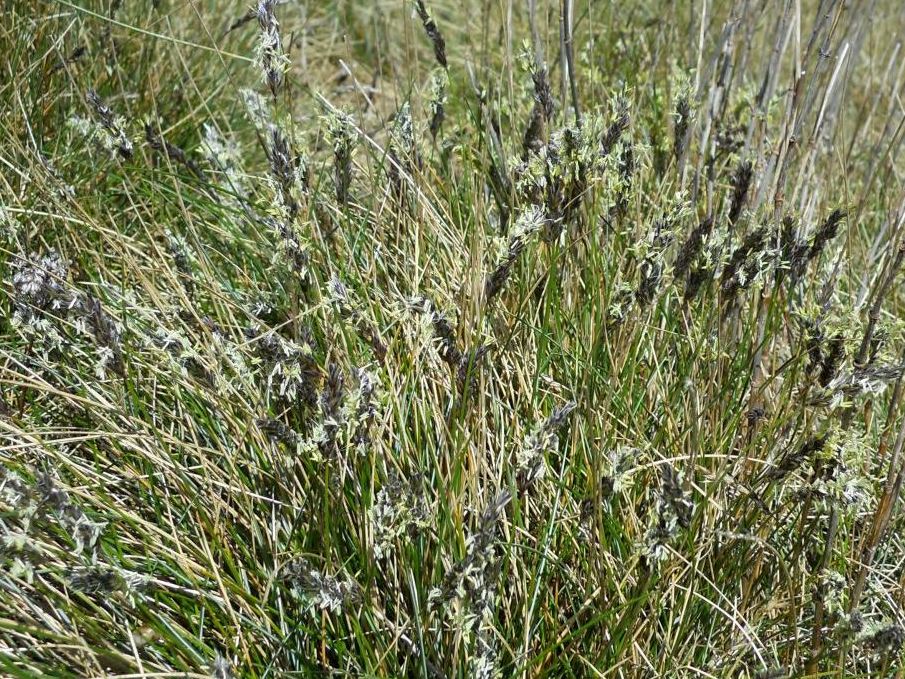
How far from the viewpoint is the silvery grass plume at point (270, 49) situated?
1.54 metres

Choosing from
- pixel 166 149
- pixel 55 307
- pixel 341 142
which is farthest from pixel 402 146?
pixel 55 307

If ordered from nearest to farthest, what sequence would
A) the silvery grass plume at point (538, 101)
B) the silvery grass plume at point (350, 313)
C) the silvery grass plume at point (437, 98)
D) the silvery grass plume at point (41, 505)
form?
the silvery grass plume at point (41, 505), the silvery grass plume at point (350, 313), the silvery grass plume at point (538, 101), the silvery grass plume at point (437, 98)

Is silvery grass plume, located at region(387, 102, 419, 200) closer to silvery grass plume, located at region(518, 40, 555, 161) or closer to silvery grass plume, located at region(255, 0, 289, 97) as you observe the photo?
silvery grass plume, located at region(518, 40, 555, 161)

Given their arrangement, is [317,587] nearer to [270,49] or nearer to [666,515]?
[666,515]

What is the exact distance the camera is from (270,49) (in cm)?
157

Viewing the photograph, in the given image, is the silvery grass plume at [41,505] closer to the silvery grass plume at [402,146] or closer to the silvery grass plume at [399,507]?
the silvery grass plume at [399,507]

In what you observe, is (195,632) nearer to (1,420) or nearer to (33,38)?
(1,420)

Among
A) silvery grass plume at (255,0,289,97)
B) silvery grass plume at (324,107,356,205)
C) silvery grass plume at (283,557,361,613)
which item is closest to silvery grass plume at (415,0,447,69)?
silvery grass plume at (324,107,356,205)

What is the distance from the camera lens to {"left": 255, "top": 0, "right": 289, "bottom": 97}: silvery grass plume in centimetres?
154

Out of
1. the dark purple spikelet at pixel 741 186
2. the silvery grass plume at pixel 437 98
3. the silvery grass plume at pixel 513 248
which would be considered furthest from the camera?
the silvery grass plume at pixel 437 98

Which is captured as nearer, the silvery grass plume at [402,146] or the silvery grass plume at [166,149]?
the silvery grass plume at [402,146]

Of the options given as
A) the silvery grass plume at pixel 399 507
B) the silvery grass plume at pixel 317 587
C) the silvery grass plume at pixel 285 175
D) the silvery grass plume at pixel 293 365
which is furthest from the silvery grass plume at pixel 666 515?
the silvery grass plume at pixel 285 175

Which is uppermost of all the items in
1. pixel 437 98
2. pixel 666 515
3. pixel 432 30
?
pixel 432 30

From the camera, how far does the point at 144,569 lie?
1.75m
